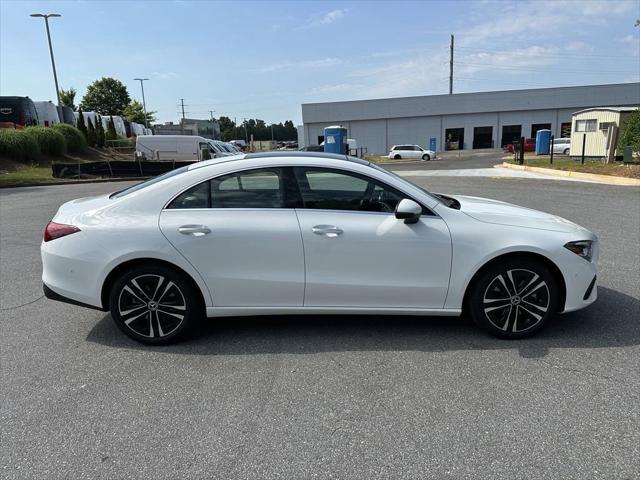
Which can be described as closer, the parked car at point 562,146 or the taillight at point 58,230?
the taillight at point 58,230

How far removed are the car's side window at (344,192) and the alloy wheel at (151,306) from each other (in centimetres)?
130

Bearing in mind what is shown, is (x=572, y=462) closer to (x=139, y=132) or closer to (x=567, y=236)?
(x=567, y=236)

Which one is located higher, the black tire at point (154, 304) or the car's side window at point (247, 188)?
the car's side window at point (247, 188)

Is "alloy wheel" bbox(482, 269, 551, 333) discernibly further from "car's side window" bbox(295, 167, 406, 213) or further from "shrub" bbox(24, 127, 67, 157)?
"shrub" bbox(24, 127, 67, 157)

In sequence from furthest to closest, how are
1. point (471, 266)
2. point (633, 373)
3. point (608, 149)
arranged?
point (608, 149)
point (471, 266)
point (633, 373)

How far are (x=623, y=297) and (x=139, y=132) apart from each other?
59453 millimetres

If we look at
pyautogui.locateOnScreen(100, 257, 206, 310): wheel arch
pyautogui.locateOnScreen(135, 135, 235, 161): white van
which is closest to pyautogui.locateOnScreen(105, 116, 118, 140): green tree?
pyautogui.locateOnScreen(135, 135, 235, 161): white van

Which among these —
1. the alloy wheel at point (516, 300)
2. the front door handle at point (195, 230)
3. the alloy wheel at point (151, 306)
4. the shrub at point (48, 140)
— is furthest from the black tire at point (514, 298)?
the shrub at point (48, 140)

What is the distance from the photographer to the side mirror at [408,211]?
136 inches

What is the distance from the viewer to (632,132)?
1914 centimetres

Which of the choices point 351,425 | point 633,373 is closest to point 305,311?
point 351,425

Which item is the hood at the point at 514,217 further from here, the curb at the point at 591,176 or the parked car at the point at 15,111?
the parked car at the point at 15,111

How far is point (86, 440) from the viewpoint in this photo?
101 inches

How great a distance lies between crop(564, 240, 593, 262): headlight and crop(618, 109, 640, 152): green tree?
18729 millimetres
